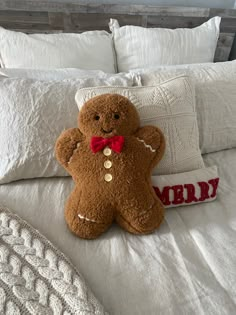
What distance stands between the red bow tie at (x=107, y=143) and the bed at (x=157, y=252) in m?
0.23

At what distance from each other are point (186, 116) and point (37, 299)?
71 cm

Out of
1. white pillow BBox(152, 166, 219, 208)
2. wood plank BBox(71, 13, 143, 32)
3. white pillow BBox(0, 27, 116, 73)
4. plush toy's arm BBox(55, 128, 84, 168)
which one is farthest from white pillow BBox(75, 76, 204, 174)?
wood plank BBox(71, 13, 143, 32)

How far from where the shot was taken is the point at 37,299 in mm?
591

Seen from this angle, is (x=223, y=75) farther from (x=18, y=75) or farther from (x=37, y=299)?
(x=37, y=299)

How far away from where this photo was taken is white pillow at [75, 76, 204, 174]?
93 cm

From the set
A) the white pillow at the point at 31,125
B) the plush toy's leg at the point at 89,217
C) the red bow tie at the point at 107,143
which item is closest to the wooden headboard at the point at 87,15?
the white pillow at the point at 31,125

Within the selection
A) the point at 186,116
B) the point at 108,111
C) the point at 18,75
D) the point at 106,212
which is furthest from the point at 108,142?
the point at 18,75

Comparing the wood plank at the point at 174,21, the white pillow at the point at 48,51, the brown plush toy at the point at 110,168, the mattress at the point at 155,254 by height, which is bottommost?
the mattress at the point at 155,254

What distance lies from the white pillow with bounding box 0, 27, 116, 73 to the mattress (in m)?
0.57

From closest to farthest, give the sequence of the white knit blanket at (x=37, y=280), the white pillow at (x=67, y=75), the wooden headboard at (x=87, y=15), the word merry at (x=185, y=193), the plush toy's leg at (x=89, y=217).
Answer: the white knit blanket at (x=37, y=280)
the plush toy's leg at (x=89, y=217)
the word merry at (x=185, y=193)
the white pillow at (x=67, y=75)
the wooden headboard at (x=87, y=15)

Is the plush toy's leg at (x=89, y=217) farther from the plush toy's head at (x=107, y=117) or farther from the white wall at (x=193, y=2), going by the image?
the white wall at (x=193, y=2)

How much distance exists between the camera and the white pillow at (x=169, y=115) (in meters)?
0.93

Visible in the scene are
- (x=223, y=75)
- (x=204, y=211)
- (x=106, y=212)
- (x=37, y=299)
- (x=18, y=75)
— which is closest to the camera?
(x=37, y=299)

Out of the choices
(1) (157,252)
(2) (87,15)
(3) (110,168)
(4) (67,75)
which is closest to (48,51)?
(4) (67,75)
